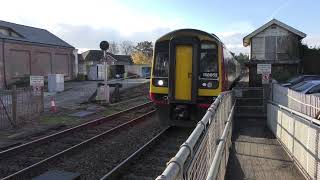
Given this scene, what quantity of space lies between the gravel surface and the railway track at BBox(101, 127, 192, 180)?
351mm

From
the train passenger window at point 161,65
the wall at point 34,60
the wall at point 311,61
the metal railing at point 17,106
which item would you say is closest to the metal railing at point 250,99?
the train passenger window at point 161,65

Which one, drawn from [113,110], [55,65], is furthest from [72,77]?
[113,110]

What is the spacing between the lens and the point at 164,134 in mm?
13805

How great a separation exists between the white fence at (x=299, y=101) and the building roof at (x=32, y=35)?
94.9 ft

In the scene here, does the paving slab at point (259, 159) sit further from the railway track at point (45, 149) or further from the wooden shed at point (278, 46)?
the wooden shed at point (278, 46)

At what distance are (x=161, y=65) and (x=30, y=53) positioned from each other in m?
31.3

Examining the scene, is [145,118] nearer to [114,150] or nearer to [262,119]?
[262,119]

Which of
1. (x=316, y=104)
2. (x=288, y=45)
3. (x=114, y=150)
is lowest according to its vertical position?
(x=114, y=150)

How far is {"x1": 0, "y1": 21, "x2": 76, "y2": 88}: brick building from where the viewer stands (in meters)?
38.5

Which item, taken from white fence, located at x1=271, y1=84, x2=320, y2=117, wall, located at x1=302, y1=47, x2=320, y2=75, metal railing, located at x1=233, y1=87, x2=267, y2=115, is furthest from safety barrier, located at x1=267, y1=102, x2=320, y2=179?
wall, located at x1=302, y1=47, x2=320, y2=75

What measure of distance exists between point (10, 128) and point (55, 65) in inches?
1291

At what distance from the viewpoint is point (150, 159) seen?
1035 cm

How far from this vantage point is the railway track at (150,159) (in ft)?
29.0

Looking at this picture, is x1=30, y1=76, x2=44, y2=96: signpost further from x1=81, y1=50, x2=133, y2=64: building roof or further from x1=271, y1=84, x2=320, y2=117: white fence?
x1=81, y1=50, x2=133, y2=64: building roof
